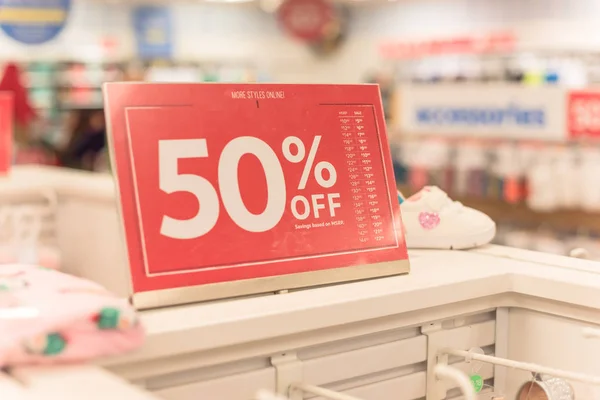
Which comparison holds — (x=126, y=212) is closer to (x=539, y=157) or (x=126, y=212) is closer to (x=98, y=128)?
(x=539, y=157)

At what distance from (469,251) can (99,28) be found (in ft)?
44.0

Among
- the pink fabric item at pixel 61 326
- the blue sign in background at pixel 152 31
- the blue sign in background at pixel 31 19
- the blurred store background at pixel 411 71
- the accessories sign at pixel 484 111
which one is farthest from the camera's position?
the blue sign in background at pixel 152 31

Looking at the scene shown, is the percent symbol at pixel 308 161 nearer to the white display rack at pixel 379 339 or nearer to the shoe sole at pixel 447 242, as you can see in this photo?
the white display rack at pixel 379 339

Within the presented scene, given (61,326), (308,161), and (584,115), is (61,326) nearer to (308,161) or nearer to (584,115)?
(308,161)

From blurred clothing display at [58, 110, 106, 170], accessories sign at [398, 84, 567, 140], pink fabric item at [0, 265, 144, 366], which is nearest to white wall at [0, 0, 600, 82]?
accessories sign at [398, 84, 567, 140]

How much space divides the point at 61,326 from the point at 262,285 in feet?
1.55

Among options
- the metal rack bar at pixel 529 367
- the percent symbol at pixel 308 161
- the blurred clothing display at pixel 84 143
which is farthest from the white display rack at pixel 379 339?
the blurred clothing display at pixel 84 143

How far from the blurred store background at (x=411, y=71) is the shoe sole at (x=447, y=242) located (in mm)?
3642

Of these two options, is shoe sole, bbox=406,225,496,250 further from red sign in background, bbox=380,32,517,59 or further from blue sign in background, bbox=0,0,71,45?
red sign in background, bbox=380,32,517,59

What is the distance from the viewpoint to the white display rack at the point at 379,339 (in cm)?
130

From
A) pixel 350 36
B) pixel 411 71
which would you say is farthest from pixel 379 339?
pixel 350 36

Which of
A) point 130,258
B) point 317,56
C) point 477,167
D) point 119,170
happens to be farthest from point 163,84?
point 317,56

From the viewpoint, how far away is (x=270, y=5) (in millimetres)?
15133

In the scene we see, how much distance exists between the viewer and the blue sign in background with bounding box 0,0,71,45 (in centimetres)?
672
